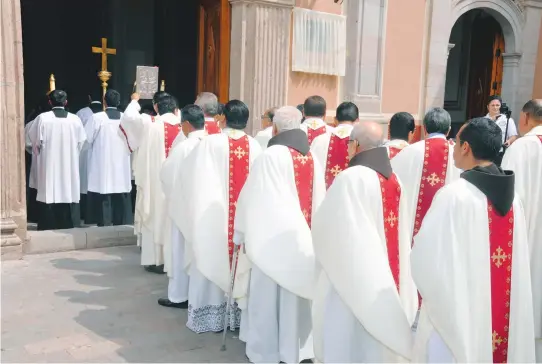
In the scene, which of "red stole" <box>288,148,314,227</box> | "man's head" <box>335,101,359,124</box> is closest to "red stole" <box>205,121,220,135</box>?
"man's head" <box>335,101,359,124</box>

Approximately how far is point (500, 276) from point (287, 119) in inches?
67.6

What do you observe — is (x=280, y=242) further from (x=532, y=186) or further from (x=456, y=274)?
(x=532, y=186)

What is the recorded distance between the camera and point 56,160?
7211mm

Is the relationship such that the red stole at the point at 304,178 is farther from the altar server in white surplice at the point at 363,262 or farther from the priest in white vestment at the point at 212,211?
the priest in white vestment at the point at 212,211

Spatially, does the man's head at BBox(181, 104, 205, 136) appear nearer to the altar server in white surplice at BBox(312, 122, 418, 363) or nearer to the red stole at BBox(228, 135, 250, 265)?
the red stole at BBox(228, 135, 250, 265)

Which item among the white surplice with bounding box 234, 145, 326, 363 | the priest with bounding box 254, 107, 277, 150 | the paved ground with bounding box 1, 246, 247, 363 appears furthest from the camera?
the priest with bounding box 254, 107, 277, 150

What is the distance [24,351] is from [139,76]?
452 cm

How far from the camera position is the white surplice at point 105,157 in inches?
299

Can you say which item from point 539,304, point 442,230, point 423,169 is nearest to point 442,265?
point 442,230

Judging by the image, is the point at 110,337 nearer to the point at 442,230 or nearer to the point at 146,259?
the point at 146,259

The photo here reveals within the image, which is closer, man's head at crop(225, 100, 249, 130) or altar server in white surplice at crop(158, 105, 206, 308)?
man's head at crop(225, 100, 249, 130)

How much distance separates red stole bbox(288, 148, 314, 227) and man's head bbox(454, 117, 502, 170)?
1284 millimetres

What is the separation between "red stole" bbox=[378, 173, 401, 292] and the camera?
10.2 feet

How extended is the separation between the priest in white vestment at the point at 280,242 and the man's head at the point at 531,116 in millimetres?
1748
